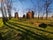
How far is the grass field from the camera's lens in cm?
316

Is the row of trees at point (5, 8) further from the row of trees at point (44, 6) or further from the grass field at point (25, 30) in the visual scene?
the row of trees at point (44, 6)

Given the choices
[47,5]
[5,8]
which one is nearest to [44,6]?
[47,5]

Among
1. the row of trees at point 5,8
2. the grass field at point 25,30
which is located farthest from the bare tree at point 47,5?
the row of trees at point 5,8

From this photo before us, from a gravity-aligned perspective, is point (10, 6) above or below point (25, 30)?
above

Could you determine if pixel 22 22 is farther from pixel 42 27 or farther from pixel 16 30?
pixel 42 27

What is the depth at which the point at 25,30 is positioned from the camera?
3.42 m

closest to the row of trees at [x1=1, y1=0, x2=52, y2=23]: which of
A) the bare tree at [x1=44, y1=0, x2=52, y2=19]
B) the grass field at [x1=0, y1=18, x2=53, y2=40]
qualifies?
the bare tree at [x1=44, y1=0, x2=52, y2=19]

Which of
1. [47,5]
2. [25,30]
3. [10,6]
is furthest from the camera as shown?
[10,6]

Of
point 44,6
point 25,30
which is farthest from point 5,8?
point 44,6

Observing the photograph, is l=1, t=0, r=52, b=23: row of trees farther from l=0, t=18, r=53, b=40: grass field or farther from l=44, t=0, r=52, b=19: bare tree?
l=0, t=18, r=53, b=40: grass field

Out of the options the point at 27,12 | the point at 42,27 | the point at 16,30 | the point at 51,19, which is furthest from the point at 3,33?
the point at 51,19

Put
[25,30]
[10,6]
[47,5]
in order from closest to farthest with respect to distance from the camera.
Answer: [47,5]
[25,30]
[10,6]

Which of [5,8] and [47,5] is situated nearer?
[47,5]

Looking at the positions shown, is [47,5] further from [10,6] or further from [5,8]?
[5,8]
